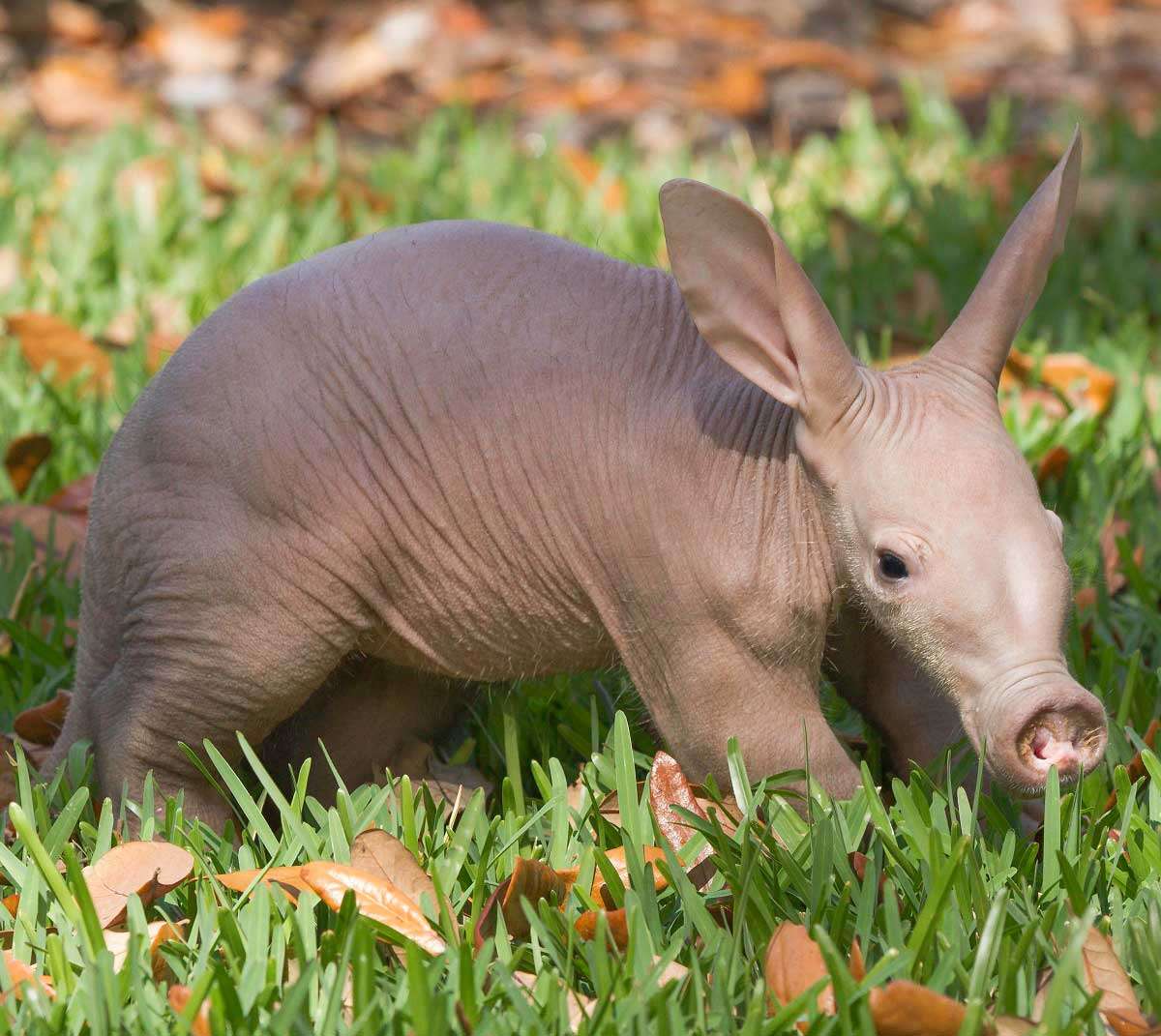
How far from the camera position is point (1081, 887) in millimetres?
2398

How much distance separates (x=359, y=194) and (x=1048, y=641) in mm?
3716

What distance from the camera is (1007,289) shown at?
2.59 meters

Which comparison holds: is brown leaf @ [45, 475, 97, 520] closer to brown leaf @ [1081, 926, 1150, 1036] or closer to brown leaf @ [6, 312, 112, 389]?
brown leaf @ [6, 312, 112, 389]

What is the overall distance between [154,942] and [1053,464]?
Result: 2302mm

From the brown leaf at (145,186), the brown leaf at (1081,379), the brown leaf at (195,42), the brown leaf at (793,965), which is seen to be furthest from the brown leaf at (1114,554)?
the brown leaf at (195,42)

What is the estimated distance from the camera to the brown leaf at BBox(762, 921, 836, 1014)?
85.0 inches

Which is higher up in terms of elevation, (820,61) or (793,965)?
(820,61)

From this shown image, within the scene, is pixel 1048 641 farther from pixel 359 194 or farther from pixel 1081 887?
pixel 359 194

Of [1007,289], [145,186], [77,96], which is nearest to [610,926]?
[1007,289]

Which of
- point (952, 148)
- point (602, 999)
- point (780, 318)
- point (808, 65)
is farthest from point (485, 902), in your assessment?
point (808, 65)

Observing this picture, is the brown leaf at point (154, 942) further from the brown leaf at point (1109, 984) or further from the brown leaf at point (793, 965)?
the brown leaf at point (1109, 984)

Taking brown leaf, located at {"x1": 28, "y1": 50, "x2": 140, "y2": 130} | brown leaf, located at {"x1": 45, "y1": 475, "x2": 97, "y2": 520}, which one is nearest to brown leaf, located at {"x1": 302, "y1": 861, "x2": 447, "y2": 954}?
brown leaf, located at {"x1": 45, "y1": 475, "x2": 97, "y2": 520}

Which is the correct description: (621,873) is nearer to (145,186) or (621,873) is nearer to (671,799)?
(671,799)

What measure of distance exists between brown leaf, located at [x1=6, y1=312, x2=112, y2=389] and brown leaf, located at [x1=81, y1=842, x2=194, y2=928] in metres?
2.09
